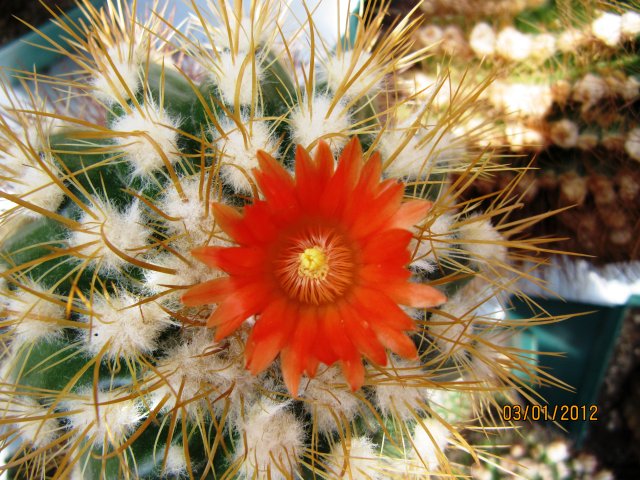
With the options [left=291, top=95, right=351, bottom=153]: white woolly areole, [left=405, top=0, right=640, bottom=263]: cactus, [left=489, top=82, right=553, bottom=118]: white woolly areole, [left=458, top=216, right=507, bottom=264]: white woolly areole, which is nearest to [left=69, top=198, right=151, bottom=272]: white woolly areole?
[left=291, top=95, right=351, bottom=153]: white woolly areole

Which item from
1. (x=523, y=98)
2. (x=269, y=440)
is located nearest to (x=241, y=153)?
(x=269, y=440)

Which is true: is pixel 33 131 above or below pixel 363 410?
above

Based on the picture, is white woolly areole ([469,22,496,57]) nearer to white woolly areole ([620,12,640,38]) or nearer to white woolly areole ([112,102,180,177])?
white woolly areole ([620,12,640,38])

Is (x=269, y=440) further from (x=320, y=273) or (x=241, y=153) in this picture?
(x=241, y=153)

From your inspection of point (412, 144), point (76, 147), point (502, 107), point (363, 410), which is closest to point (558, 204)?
point (502, 107)

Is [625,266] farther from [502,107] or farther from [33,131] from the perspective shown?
[33,131]

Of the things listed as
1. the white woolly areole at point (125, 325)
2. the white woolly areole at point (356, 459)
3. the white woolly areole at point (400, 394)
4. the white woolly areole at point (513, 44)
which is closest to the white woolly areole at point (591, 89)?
the white woolly areole at point (513, 44)

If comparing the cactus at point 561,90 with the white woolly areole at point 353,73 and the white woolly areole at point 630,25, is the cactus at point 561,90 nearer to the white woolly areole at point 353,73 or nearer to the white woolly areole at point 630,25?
the white woolly areole at point 630,25
